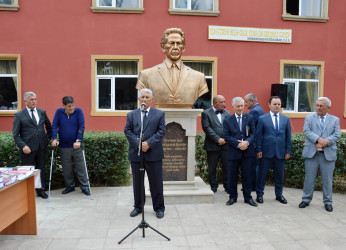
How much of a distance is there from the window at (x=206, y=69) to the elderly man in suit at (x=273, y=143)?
17.2 ft

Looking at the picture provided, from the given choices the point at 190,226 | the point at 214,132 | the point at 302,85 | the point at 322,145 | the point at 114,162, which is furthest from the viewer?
the point at 302,85

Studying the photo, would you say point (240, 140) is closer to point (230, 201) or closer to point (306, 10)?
point (230, 201)

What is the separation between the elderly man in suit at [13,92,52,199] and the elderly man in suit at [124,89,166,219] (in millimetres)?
1876

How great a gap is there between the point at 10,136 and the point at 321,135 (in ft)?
17.8

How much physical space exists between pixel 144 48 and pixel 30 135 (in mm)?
5602

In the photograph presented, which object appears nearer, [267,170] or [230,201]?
[230,201]

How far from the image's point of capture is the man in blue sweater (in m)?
5.32

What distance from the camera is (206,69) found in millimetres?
10367

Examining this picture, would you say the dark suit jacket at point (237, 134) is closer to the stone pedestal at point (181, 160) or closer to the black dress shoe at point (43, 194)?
the stone pedestal at point (181, 160)

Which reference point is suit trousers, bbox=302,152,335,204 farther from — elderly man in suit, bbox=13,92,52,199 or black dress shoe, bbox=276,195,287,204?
elderly man in suit, bbox=13,92,52,199

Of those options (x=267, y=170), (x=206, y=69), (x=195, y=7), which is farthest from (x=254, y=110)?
(x=195, y=7)

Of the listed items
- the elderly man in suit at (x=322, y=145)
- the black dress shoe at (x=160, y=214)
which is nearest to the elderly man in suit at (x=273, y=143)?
the elderly man in suit at (x=322, y=145)

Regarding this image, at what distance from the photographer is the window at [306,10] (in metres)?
10.2

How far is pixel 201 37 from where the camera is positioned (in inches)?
391
